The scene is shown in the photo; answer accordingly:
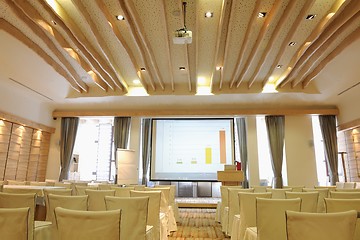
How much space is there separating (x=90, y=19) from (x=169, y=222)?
4.11 meters

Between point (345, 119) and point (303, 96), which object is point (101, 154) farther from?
point (345, 119)

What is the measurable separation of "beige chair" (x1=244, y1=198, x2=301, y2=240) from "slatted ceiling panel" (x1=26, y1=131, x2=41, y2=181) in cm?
845

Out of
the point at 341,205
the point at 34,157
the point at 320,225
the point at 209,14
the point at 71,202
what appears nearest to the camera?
the point at 320,225

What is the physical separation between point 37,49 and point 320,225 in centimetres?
645

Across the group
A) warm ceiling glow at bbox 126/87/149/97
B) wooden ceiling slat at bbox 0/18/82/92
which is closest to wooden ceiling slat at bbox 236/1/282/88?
warm ceiling glow at bbox 126/87/149/97

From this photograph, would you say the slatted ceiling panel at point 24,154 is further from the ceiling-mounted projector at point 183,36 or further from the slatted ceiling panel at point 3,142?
the ceiling-mounted projector at point 183,36

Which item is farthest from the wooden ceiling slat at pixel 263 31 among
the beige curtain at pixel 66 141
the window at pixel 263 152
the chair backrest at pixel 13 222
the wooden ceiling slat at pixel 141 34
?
the beige curtain at pixel 66 141

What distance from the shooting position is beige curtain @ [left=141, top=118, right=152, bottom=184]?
960 cm

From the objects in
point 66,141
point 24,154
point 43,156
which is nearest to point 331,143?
point 66,141

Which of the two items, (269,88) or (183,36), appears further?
(269,88)

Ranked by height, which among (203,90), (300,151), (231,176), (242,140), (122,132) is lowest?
(231,176)

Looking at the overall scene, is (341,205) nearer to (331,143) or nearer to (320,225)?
(320,225)

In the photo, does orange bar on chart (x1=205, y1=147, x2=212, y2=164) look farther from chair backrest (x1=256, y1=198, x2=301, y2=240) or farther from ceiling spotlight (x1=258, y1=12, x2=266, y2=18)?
chair backrest (x1=256, y1=198, x2=301, y2=240)

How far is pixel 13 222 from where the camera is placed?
1809mm
